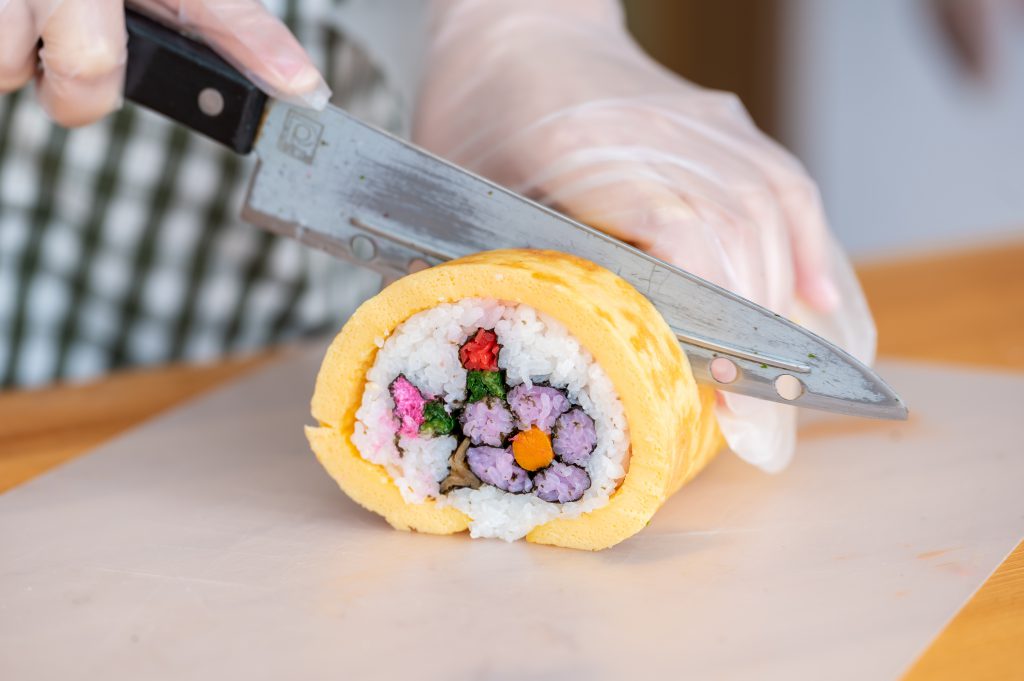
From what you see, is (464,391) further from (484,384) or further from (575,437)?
(575,437)

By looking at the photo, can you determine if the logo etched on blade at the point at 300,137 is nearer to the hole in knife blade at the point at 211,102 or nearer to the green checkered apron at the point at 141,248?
the hole in knife blade at the point at 211,102

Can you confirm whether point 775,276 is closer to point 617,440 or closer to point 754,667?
point 617,440

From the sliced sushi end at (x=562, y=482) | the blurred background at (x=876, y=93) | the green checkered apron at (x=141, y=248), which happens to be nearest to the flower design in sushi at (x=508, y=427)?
the sliced sushi end at (x=562, y=482)

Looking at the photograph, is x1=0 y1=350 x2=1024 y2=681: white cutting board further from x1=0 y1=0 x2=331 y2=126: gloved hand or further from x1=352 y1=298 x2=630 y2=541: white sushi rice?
x1=0 y1=0 x2=331 y2=126: gloved hand

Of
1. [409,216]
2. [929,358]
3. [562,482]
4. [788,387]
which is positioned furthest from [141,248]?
[929,358]

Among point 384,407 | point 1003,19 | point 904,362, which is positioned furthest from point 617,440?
point 1003,19

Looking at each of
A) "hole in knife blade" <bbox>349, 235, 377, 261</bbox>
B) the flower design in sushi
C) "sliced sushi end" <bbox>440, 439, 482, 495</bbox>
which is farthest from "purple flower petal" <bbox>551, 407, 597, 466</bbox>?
"hole in knife blade" <bbox>349, 235, 377, 261</bbox>
